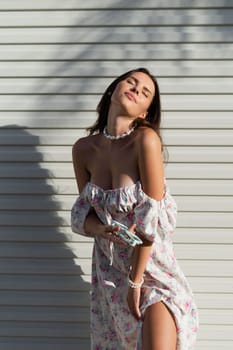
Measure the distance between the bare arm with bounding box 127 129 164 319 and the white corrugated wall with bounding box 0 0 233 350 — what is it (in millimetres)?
706

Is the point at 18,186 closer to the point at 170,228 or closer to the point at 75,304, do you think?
the point at 75,304

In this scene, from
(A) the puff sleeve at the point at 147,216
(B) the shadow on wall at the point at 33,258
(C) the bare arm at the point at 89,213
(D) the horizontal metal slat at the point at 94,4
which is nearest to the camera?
(A) the puff sleeve at the point at 147,216

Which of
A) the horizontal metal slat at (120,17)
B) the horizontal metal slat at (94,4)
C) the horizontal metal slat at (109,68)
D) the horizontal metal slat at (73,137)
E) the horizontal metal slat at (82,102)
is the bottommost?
the horizontal metal slat at (73,137)

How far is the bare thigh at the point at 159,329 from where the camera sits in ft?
9.52

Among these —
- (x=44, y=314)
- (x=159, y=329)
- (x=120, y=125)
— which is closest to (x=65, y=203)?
(x=44, y=314)

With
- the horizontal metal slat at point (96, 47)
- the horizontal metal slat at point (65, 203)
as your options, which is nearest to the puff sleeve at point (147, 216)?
the horizontal metal slat at point (65, 203)

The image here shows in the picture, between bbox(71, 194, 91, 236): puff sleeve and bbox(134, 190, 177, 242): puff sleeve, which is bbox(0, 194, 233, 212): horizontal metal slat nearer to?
bbox(71, 194, 91, 236): puff sleeve

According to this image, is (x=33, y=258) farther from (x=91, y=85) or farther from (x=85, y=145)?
(x=91, y=85)

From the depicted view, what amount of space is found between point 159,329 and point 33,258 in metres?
1.18

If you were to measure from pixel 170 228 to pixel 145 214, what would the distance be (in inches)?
10.1

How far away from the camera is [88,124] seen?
3.68m

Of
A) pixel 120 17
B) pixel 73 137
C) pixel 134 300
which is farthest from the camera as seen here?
pixel 73 137

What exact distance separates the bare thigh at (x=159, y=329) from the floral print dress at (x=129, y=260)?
3cm

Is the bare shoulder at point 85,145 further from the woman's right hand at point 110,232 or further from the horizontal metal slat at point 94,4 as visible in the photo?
the horizontal metal slat at point 94,4
